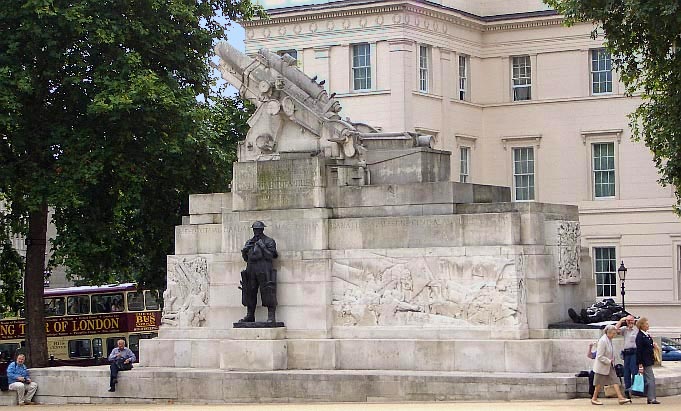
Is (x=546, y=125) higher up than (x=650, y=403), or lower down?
higher up

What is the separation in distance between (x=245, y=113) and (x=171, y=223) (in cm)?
697

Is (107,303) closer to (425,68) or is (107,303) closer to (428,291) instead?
(425,68)

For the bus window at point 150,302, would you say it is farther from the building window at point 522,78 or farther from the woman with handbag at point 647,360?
the woman with handbag at point 647,360

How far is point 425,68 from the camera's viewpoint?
74.4m

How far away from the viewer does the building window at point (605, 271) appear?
233 feet

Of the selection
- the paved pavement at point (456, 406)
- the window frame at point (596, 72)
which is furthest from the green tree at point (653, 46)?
the window frame at point (596, 72)

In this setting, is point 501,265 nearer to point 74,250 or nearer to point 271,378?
point 271,378

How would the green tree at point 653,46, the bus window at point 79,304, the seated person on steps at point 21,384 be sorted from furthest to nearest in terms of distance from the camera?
the bus window at point 79,304
the green tree at point 653,46
the seated person on steps at point 21,384

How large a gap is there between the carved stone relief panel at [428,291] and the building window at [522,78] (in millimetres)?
42357

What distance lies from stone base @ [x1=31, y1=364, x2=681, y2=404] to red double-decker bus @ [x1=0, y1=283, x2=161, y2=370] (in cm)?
2062

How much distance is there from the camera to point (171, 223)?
50.9m

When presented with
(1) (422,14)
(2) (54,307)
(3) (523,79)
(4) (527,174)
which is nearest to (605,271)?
(4) (527,174)

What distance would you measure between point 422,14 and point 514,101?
23.0 feet

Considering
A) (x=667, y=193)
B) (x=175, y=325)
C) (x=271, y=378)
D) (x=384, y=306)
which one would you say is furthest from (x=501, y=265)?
(x=667, y=193)
